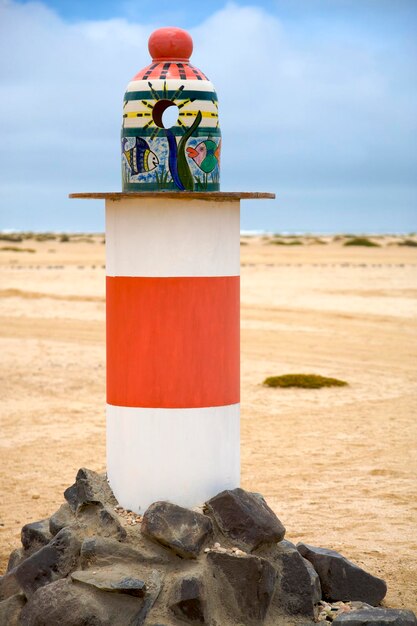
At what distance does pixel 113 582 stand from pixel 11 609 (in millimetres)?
831

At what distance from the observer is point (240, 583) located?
623 cm

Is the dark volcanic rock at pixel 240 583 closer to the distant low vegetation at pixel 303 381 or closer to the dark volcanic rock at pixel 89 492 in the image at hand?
the dark volcanic rock at pixel 89 492

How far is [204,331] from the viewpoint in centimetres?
647

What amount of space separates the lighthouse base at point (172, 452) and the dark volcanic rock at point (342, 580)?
3.11 feet

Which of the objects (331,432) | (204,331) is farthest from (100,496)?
(331,432)

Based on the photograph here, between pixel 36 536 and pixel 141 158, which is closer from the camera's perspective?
pixel 141 158

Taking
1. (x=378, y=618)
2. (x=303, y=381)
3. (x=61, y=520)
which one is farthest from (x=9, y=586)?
(x=303, y=381)

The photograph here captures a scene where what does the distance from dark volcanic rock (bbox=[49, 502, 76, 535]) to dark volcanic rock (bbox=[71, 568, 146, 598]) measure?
562 millimetres

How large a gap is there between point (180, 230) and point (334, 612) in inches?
107

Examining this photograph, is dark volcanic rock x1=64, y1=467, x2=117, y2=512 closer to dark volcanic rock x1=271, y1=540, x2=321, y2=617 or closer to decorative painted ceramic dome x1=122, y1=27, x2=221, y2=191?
dark volcanic rock x1=271, y1=540, x2=321, y2=617

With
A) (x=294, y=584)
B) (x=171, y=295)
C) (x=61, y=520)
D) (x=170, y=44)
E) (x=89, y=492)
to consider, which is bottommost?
(x=294, y=584)

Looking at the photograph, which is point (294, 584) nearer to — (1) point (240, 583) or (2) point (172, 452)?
(1) point (240, 583)

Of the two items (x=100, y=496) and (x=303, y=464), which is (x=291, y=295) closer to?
(x=303, y=464)

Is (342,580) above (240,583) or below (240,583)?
below
